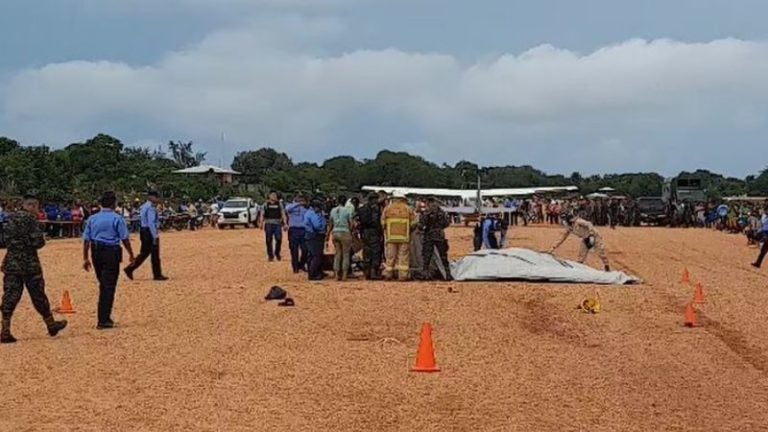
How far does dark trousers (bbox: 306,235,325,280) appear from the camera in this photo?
21.0m

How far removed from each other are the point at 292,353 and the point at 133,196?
50104mm

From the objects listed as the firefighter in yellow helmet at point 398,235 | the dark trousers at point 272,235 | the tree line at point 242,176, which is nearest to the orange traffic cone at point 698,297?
the firefighter in yellow helmet at point 398,235

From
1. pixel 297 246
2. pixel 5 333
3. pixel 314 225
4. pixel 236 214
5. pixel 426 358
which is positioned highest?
pixel 314 225

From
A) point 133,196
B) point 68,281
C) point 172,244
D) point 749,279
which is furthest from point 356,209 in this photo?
point 133,196

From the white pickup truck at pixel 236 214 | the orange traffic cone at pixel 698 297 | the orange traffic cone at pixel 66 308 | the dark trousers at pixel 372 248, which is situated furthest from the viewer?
the white pickup truck at pixel 236 214

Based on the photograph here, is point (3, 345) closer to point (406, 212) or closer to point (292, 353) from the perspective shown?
point (292, 353)

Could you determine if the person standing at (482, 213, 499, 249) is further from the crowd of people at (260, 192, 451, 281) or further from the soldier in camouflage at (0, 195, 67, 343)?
the soldier in camouflage at (0, 195, 67, 343)

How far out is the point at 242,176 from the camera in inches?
4274

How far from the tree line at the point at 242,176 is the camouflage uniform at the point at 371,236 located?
21276 mm

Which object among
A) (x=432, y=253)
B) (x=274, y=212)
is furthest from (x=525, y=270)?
(x=274, y=212)

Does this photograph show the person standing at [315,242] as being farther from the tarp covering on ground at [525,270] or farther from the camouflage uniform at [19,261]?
the camouflage uniform at [19,261]

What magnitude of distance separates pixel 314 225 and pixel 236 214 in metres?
35.7

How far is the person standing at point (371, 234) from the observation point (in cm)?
2064

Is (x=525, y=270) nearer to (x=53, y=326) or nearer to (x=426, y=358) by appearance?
(x=426, y=358)
